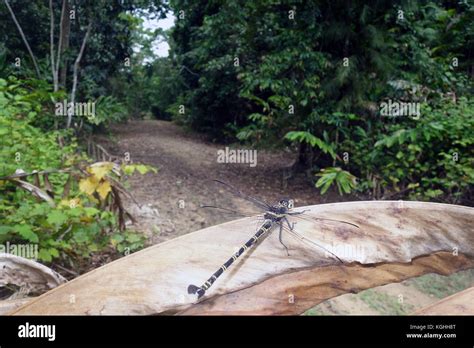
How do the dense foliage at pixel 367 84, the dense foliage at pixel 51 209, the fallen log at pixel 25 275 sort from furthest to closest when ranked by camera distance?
the dense foliage at pixel 367 84 < the dense foliage at pixel 51 209 < the fallen log at pixel 25 275

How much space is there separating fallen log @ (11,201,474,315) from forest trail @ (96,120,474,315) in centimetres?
10

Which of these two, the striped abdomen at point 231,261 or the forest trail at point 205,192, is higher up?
the striped abdomen at point 231,261

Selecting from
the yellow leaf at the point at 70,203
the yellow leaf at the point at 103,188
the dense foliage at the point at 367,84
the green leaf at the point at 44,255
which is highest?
the dense foliage at the point at 367,84

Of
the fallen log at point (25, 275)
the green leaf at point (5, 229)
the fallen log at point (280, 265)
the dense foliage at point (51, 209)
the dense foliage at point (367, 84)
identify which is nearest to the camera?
the fallen log at point (280, 265)

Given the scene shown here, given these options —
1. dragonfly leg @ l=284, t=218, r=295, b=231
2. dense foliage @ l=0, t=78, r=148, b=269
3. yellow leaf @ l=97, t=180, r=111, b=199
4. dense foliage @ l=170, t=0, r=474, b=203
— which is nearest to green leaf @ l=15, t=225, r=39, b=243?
dense foliage @ l=0, t=78, r=148, b=269

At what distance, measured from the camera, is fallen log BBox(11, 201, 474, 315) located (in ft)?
1.77

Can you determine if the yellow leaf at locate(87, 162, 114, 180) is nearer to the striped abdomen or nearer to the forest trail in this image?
the forest trail

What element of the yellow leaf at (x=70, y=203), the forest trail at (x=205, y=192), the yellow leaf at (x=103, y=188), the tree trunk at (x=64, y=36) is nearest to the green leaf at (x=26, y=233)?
the yellow leaf at (x=70, y=203)

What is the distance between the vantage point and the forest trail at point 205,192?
95 cm

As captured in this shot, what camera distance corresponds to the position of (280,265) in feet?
2.17

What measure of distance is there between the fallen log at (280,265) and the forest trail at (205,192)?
103 millimetres

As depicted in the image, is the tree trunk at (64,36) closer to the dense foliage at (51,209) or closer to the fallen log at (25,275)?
the dense foliage at (51,209)

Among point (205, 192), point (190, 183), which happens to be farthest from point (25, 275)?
point (190, 183)

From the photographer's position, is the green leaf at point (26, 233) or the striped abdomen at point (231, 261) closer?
the striped abdomen at point (231, 261)
